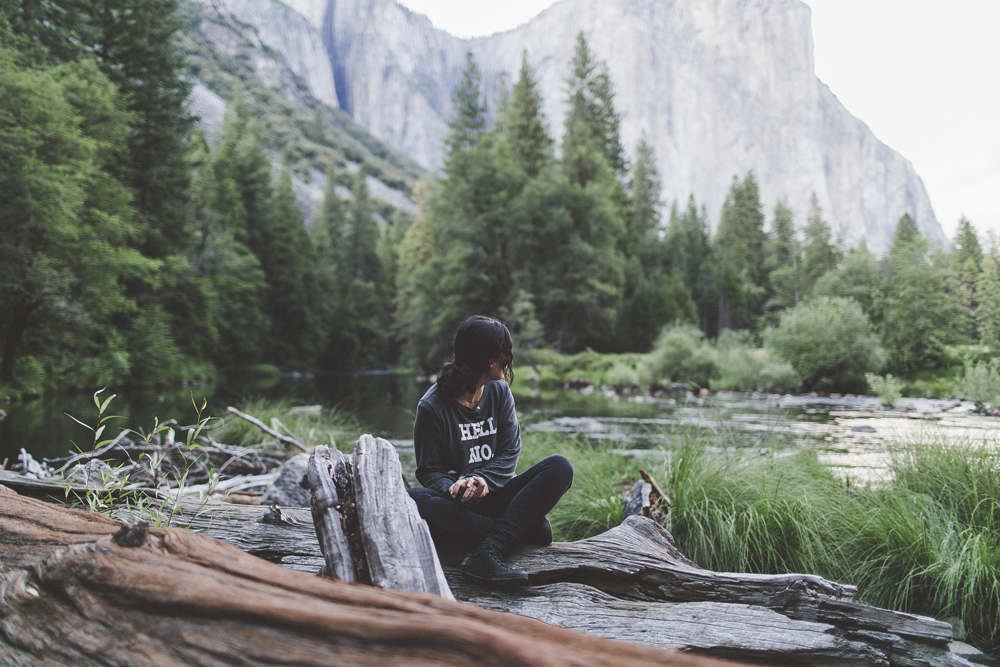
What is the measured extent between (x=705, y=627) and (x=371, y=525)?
42.8 inches

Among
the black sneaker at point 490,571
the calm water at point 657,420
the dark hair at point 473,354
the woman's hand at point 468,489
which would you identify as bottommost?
the calm water at point 657,420

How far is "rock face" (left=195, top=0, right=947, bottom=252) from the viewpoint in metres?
109

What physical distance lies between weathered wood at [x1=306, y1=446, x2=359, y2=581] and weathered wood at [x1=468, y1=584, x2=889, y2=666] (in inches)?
26.4

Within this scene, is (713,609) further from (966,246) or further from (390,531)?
(966,246)

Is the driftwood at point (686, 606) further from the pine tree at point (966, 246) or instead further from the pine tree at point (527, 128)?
the pine tree at point (527, 128)

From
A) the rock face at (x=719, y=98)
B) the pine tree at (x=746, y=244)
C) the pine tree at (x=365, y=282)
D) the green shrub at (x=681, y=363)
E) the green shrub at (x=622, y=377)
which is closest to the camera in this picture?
the green shrub at (x=681, y=363)

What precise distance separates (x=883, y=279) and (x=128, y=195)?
1215 inches

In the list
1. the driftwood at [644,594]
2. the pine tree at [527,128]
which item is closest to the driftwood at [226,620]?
the driftwood at [644,594]

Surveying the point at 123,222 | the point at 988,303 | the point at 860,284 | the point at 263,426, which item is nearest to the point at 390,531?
the point at 263,426

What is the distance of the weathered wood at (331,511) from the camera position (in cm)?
133

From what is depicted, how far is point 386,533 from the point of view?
4.53 ft

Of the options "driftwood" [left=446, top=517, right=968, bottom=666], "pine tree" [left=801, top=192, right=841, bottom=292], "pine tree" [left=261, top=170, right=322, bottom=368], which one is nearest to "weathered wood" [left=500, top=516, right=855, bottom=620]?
"driftwood" [left=446, top=517, right=968, bottom=666]

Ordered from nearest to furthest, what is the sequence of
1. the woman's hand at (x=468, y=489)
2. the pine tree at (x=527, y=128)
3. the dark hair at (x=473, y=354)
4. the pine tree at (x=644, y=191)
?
the woman's hand at (x=468, y=489)
the dark hair at (x=473, y=354)
the pine tree at (x=527, y=128)
the pine tree at (x=644, y=191)

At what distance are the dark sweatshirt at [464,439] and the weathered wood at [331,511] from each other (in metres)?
0.72
